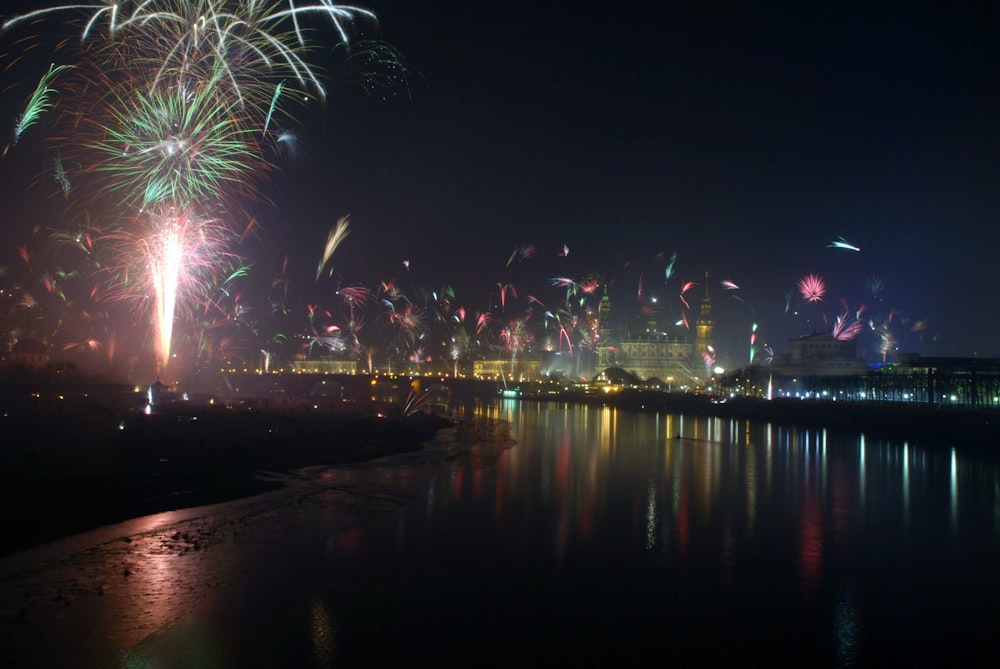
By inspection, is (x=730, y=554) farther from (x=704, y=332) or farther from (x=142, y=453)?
(x=704, y=332)

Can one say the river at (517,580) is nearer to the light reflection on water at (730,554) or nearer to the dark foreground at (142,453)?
the light reflection on water at (730,554)

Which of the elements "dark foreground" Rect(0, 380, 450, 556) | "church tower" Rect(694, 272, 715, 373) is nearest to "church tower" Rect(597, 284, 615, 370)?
"church tower" Rect(694, 272, 715, 373)

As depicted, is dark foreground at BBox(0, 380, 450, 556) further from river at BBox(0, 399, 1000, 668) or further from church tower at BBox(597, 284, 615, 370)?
church tower at BBox(597, 284, 615, 370)

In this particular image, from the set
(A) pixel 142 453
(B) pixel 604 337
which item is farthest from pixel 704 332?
(A) pixel 142 453

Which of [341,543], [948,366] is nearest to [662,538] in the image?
[341,543]

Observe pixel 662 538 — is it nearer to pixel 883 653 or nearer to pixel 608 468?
pixel 883 653

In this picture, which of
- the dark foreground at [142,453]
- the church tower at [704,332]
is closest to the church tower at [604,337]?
the church tower at [704,332]

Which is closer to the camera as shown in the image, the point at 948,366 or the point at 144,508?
the point at 144,508

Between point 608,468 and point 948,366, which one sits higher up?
point 948,366
